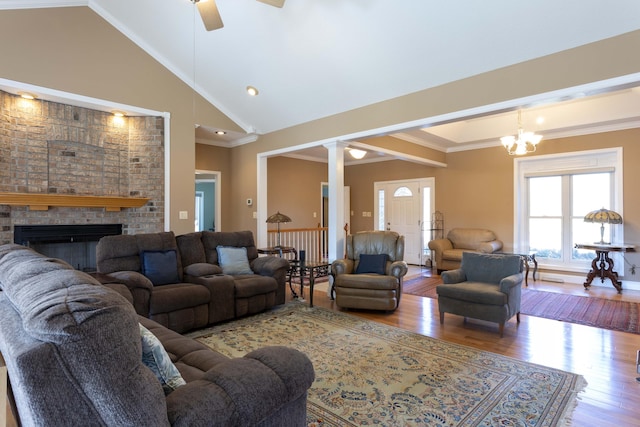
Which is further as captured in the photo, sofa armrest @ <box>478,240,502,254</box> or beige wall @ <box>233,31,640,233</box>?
sofa armrest @ <box>478,240,502,254</box>

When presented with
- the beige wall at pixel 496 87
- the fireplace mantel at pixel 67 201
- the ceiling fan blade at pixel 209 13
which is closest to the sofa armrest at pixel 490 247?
the beige wall at pixel 496 87

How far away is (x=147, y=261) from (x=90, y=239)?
5.84 feet

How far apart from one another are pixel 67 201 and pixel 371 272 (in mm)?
4052

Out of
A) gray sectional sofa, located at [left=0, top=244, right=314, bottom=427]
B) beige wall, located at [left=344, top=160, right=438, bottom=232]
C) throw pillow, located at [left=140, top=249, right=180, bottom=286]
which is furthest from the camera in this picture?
beige wall, located at [left=344, top=160, right=438, bottom=232]

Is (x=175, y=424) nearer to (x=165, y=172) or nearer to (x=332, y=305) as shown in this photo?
(x=332, y=305)

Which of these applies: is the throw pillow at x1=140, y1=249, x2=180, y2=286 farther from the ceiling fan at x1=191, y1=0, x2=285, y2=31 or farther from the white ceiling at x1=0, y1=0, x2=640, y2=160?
the white ceiling at x1=0, y1=0, x2=640, y2=160

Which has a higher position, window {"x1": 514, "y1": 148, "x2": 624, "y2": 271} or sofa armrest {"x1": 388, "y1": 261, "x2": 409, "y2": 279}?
window {"x1": 514, "y1": 148, "x2": 624, "y2": 271}

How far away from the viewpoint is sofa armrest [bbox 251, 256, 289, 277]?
4.39m

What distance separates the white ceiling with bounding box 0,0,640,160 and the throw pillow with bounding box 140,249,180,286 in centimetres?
276

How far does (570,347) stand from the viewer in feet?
10.6

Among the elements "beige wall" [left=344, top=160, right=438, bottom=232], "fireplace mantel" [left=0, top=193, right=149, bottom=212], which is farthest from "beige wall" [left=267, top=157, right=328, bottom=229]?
"fireplace mantel" [left=0, top=193, right=149, bottom=212]

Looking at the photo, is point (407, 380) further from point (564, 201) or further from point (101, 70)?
point (564, 201)

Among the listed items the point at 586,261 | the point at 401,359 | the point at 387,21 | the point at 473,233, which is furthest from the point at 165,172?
the point at 586,261

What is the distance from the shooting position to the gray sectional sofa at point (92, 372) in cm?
88
